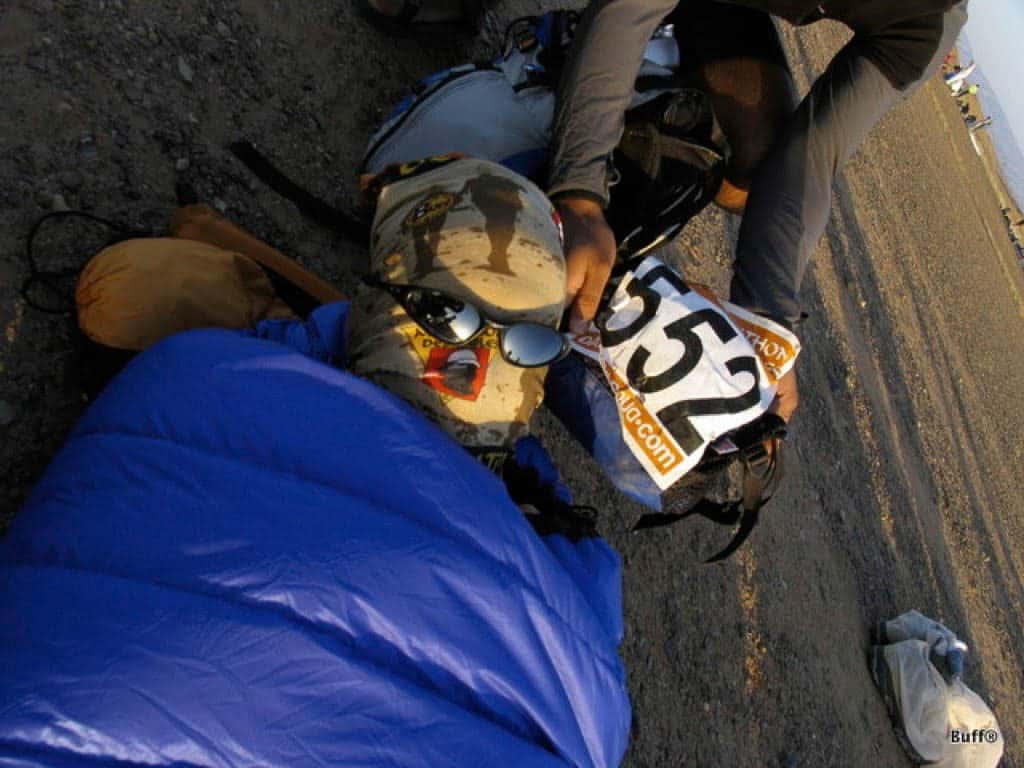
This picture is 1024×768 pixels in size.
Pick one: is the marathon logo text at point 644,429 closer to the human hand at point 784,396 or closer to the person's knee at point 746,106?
the human hand at point 784,396

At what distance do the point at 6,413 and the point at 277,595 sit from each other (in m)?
0.89

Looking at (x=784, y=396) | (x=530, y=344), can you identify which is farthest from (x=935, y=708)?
(x=530, y=344)

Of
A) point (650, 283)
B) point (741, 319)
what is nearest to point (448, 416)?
point (650, 283)

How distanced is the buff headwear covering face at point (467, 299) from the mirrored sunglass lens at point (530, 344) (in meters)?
0.03

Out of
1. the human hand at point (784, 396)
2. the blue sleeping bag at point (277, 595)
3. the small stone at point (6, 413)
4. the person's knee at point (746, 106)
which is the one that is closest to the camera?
the blue sleeping bag at point (277, 595)

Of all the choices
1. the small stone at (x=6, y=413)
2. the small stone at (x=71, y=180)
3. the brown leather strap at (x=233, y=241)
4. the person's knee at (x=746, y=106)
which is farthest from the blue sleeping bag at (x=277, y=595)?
the person's knee at (x=746, y=106)

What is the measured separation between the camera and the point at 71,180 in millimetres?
1631

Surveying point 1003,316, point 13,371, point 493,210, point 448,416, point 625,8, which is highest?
point 625,8

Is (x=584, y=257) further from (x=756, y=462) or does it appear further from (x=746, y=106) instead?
(x=746, y=106)

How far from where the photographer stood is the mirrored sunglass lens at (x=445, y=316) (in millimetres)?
1190

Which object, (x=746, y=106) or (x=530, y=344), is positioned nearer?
(x=530, y=344)

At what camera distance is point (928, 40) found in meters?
1.82

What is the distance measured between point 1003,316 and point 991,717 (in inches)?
332

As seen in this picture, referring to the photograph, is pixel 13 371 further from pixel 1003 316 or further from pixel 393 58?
pixel 1003 316
